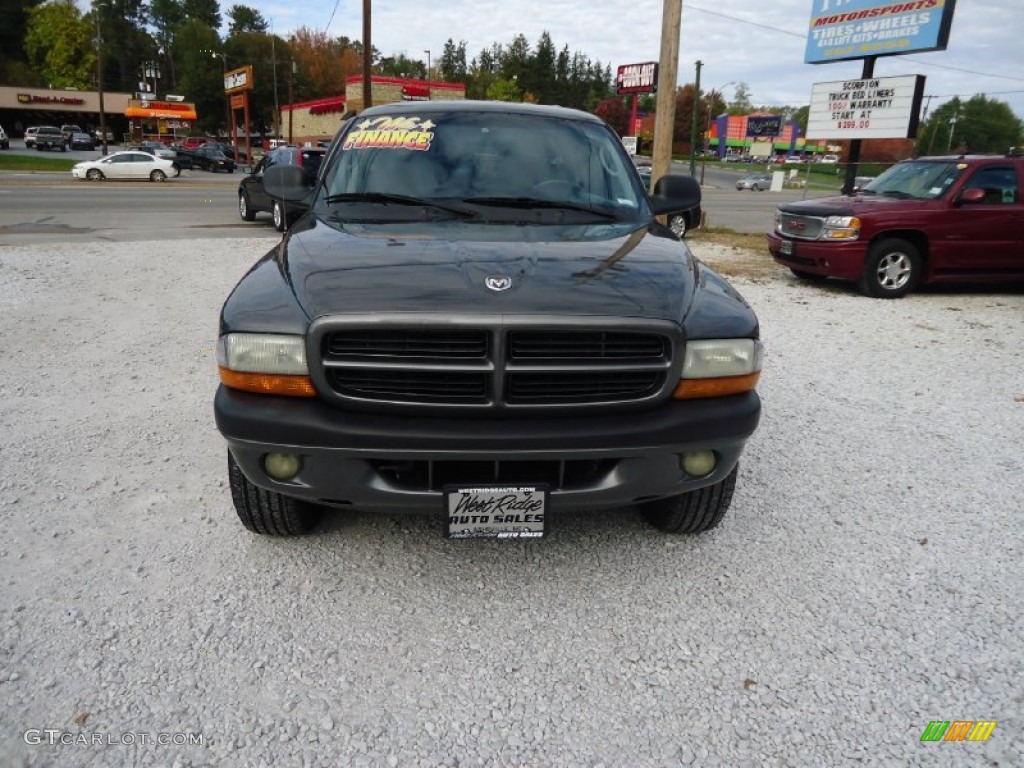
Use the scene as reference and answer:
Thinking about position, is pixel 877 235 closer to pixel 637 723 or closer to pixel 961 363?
pixel 961 363

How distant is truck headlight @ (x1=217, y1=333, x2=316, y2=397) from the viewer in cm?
229

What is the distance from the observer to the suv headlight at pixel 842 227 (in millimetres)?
8297

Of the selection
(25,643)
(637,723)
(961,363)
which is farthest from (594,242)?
(961,363)

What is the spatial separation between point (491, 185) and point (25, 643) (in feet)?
8.56

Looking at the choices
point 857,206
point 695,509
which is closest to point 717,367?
point 695,509

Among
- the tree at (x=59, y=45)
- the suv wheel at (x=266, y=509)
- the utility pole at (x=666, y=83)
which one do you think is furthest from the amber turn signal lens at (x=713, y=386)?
the tree at (x=59, y=45)

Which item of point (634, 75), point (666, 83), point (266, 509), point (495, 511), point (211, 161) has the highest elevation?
point (634, 75)

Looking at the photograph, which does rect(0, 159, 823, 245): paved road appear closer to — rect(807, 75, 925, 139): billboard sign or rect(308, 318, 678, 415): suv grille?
rect(807, 75, 925, 139): billboard sign

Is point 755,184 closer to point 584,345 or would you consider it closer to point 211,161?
point 211,161

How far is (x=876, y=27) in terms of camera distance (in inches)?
516

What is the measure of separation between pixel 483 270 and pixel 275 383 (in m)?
0.82

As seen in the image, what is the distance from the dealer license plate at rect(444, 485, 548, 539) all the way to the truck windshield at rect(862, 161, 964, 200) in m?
8.35

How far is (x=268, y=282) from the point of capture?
2594mm

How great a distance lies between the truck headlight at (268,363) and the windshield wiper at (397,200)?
117cm
